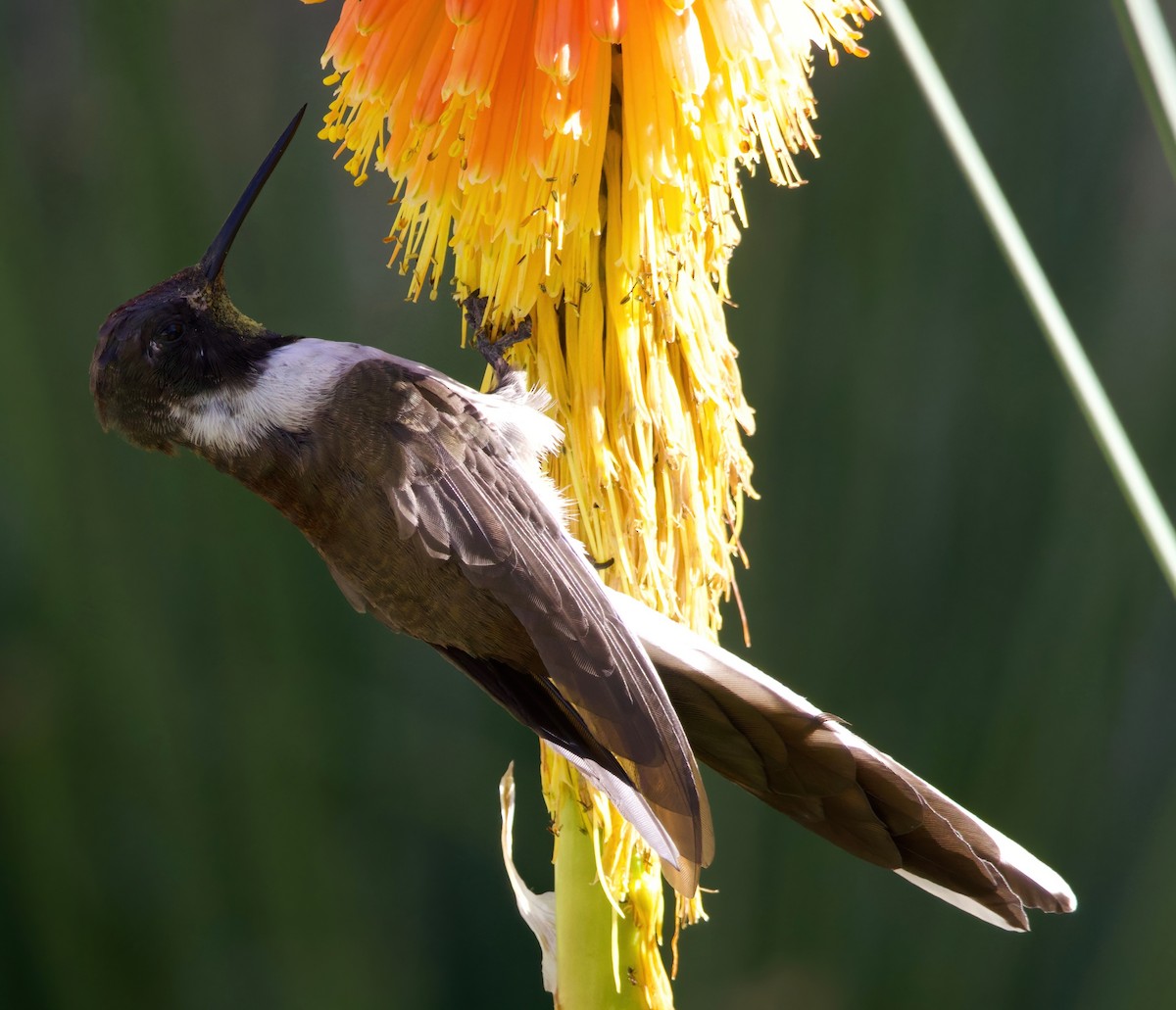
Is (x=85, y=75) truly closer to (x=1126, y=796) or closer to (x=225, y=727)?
(x=225, y=727)

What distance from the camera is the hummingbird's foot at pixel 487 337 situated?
138cm

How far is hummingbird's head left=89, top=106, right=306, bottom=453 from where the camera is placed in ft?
5.70

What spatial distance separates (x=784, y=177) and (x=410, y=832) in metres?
1.23

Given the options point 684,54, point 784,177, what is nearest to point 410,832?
point 784,177

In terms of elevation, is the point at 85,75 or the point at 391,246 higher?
the point at 85,75

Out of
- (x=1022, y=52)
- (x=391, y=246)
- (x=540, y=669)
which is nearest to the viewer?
(x=540, y=669)

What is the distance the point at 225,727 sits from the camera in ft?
6.56

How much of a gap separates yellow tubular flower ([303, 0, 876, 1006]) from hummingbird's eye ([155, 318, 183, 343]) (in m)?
0.43

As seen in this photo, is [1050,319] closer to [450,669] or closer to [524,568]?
[524,568]

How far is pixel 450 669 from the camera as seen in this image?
2115 millimetres

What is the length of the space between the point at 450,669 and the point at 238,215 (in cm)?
84

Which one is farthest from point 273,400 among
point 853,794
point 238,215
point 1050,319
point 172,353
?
point 1050,319

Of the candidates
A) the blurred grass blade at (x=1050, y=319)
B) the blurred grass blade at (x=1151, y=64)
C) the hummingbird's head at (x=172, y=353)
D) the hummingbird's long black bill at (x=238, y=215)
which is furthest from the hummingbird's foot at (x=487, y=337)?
the blurred grass blade at (x=1151, y=64)

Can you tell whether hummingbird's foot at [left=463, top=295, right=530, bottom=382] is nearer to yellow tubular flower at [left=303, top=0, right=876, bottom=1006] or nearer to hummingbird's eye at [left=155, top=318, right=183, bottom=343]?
yellow tubular flower at [left=303, top=0, right=876, bottom=1006]
